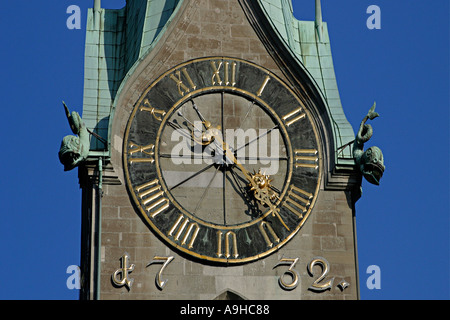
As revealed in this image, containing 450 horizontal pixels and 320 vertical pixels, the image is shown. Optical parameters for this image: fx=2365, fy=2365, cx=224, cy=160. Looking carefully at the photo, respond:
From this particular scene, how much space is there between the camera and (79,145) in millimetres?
38188

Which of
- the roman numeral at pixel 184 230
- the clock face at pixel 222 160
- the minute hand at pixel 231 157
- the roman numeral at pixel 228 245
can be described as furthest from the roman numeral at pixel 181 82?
the roman numeral at pixel 228 245

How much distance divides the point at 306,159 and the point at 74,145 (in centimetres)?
387

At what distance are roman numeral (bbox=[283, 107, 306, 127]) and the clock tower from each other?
17 millimetres

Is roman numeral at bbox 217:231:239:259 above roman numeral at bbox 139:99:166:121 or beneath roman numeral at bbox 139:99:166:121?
beneath

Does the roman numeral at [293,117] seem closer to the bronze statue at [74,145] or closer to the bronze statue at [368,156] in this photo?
the bronze statue at [368,156]

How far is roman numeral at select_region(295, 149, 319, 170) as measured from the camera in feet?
128

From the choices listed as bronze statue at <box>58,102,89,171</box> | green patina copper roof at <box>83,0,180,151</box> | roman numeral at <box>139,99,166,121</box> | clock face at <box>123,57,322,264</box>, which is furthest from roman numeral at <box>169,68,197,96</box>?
bronze statue at <box>58,102,89,171</box>

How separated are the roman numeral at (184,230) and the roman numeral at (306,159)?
6.88 feet

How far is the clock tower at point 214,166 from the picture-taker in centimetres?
3791

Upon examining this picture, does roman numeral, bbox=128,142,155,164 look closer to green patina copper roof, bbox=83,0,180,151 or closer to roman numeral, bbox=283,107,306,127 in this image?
green patina copper roof, bbox=83,0,180,151

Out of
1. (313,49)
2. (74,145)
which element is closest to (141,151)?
(74,145)

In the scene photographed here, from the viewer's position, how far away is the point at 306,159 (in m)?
38.9
